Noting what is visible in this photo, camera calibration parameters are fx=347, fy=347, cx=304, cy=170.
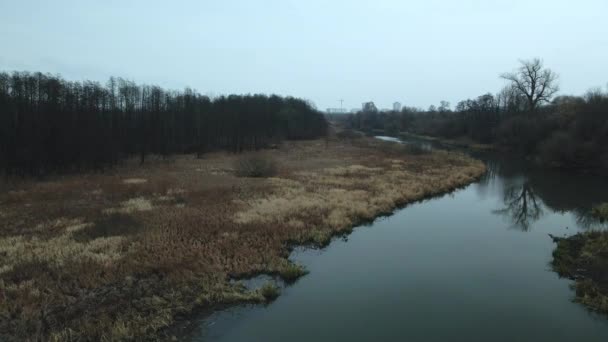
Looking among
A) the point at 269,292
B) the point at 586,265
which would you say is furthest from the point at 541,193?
the point at 269,292

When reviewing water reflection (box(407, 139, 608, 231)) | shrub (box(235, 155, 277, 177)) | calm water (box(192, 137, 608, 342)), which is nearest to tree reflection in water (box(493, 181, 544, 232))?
water reflection (box(407, 139, 608, 231))

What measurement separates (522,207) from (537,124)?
28120 millimetres

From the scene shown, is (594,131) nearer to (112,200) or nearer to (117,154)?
(112,200)

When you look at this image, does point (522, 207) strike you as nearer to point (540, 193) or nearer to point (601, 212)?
point (601, 212)

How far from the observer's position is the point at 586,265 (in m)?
11.6

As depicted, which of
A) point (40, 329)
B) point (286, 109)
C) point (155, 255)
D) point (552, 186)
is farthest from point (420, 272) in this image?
point (286, 109)

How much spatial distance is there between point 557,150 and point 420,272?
31805 millimetres

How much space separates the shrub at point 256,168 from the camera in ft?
96.9

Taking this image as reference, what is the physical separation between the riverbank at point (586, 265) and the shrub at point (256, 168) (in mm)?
20473

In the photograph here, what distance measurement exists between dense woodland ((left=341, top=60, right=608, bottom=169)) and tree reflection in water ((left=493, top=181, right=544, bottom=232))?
10.5m

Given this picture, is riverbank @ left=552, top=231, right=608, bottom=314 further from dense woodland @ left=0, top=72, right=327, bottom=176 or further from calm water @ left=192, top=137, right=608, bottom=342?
dense woodland @ left=0, top=72, right=327, bottom=176

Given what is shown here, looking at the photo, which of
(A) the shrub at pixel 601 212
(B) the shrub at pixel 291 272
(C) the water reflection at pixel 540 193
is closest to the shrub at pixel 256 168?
(C) the water reflection at pixel 540 193

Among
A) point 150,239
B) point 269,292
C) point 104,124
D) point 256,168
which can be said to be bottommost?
point 269,292

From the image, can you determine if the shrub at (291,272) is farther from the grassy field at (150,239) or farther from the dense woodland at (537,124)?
the dense woodland at (537,124)
